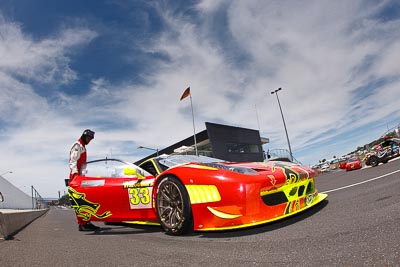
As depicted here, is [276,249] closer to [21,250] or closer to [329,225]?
[329,225]

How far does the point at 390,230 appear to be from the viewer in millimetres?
1984

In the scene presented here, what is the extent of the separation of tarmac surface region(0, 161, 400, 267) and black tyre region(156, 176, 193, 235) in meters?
0.12

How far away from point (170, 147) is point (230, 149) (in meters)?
9.35

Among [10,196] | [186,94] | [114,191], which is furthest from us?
[186,94]

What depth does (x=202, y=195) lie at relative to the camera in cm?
294

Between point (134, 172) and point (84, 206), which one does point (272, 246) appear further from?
point (84, 206)

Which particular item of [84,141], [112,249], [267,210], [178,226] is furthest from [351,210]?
[84,141]

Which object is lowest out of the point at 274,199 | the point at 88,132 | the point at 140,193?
the point at 274,199

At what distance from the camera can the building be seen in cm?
3195

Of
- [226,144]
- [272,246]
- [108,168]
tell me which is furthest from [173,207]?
[226,144]

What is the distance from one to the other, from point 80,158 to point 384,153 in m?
14.9

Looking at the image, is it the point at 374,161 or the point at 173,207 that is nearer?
the point at 173,207

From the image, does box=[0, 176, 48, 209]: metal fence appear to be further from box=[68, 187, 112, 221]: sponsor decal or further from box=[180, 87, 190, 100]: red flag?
box=[180, 87, 190, 100]: red flag

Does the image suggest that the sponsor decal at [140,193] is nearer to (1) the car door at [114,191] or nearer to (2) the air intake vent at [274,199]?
(1) the car door at [114,191]
